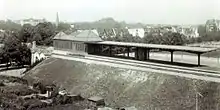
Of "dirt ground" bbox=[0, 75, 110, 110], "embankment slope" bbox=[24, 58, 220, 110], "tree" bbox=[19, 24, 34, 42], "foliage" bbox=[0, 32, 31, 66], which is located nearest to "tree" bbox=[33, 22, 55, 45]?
"tree" bbox=[19, 24, 34, 42]

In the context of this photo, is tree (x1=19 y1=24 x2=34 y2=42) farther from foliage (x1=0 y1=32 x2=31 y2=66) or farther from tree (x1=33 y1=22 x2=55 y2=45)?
foliage (x1=0 y1=32 x2=31 y2=66)

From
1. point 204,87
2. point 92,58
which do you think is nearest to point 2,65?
point 92,58

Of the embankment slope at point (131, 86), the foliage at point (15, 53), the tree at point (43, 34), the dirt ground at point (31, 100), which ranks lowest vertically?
the dirt ground at point (31, 100)

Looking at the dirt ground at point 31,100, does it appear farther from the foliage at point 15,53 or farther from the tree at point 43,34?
the tree at point 43,34

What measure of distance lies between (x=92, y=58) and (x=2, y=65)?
3.17 meters

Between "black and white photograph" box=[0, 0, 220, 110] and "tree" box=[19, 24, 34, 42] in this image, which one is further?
"tree" box=[19, 24, 34, 42]

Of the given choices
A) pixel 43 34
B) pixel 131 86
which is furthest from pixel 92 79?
pixel 43 34

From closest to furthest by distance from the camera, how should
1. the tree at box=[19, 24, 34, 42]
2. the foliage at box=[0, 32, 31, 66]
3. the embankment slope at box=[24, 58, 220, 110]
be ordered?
the embankment slope at box=[24, 58, 220, 110], the foliage at box=[0, 32, 31, 66], the tree at box=[19, 24, 34, 42]

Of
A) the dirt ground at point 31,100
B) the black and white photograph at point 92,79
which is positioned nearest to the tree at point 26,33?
the black and white photograph at point 92,79

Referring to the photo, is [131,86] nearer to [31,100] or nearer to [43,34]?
[31,100]

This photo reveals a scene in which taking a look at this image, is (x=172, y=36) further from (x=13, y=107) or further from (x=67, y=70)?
(x=13, y=107)

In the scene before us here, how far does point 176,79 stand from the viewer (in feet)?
24.3

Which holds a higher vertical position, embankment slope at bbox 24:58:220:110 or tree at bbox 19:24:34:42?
tree at bbox 19:24:34:42

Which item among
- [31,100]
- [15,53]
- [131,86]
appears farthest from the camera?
[15,53]
